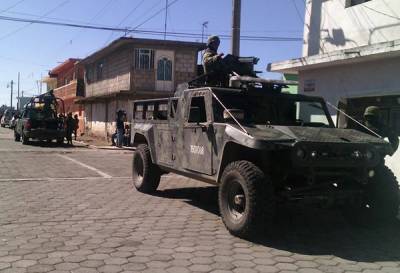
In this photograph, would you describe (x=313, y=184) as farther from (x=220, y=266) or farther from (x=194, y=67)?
(x=194, y=67)

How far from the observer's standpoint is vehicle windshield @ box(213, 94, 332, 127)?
7.57 m

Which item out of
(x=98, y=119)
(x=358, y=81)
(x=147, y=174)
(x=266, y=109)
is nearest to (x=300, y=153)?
(x=266, y=109)

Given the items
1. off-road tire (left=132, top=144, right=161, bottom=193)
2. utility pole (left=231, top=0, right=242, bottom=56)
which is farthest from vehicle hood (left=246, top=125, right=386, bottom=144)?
utility pole (left=231, top=0, right=242, bottom=56)

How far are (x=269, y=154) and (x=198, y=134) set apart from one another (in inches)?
60.1

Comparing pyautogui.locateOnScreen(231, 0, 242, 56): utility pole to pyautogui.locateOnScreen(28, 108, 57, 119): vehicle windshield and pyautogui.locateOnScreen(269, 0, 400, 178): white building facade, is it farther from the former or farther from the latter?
pyautogui.locateOnScreen(28, 108, 57, 119): vehicle windshield

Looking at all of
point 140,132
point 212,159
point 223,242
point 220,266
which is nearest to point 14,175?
point 140,132

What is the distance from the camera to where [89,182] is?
11.3m

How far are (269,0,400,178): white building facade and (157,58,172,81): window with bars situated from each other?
15.2 m

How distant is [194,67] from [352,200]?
22.8 metres

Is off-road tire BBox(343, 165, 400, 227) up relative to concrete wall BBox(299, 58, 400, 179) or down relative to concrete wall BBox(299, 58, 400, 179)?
down

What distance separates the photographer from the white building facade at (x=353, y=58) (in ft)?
34.3

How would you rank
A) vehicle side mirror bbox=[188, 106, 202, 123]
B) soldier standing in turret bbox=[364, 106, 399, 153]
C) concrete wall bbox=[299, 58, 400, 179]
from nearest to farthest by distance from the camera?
vehicle side mirror bbox=[188, 106, 202, 123], soldier standing in turret bbox=[364, 106, 399, 153], concrete wall bbox=[299, 58, 400, 179]

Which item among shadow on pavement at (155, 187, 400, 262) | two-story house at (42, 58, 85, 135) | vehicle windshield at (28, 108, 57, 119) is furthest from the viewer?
two-story house at (42, 58, 85, 135)

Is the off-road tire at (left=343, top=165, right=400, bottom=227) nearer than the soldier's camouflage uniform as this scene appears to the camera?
Yes
